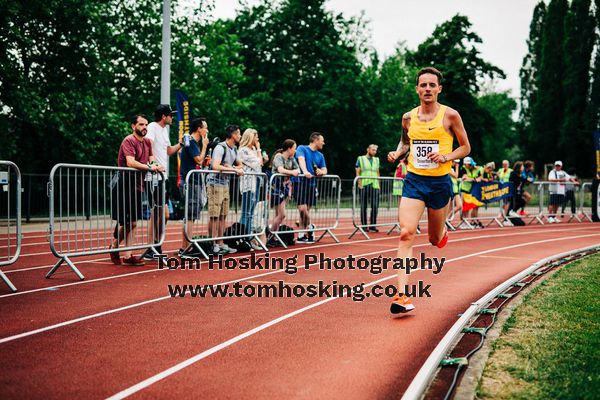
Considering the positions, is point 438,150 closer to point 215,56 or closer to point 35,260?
point 35,260

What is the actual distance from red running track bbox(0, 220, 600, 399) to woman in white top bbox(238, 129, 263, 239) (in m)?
2.62

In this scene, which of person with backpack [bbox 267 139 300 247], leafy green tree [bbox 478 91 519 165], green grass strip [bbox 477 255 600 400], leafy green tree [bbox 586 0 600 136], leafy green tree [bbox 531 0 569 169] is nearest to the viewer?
green grass strip [bbox 477 255 600 400]

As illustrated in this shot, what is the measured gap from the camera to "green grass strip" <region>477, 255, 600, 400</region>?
12.7 ft

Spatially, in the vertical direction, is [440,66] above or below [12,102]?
above

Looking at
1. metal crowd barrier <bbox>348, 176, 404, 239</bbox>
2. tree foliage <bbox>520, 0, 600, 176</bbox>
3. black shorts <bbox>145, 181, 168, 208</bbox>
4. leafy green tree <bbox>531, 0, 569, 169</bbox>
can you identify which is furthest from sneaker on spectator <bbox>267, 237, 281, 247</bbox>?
leafy green tree <bbox>531, 0, 569, 169</bbox>

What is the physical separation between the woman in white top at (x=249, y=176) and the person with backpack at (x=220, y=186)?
13.4 inches

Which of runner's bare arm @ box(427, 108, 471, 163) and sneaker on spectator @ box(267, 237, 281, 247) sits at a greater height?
runner's bare arm @ box(427, 108, 471, 163)

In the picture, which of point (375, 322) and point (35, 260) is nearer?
point (375, 322)

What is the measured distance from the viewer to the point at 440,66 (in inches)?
2103

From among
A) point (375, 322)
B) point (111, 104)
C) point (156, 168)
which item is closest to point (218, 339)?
point (375, 322)

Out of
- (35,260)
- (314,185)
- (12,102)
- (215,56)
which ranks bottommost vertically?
(35,260)

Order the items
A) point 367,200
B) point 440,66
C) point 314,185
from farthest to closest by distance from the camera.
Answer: point 440,66
point 367,200
point 314,185

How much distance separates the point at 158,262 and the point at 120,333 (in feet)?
15.2

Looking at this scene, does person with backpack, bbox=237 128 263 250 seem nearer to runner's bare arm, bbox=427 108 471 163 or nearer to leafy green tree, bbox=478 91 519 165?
runner's bare arm, bbox=427 108 471 163
